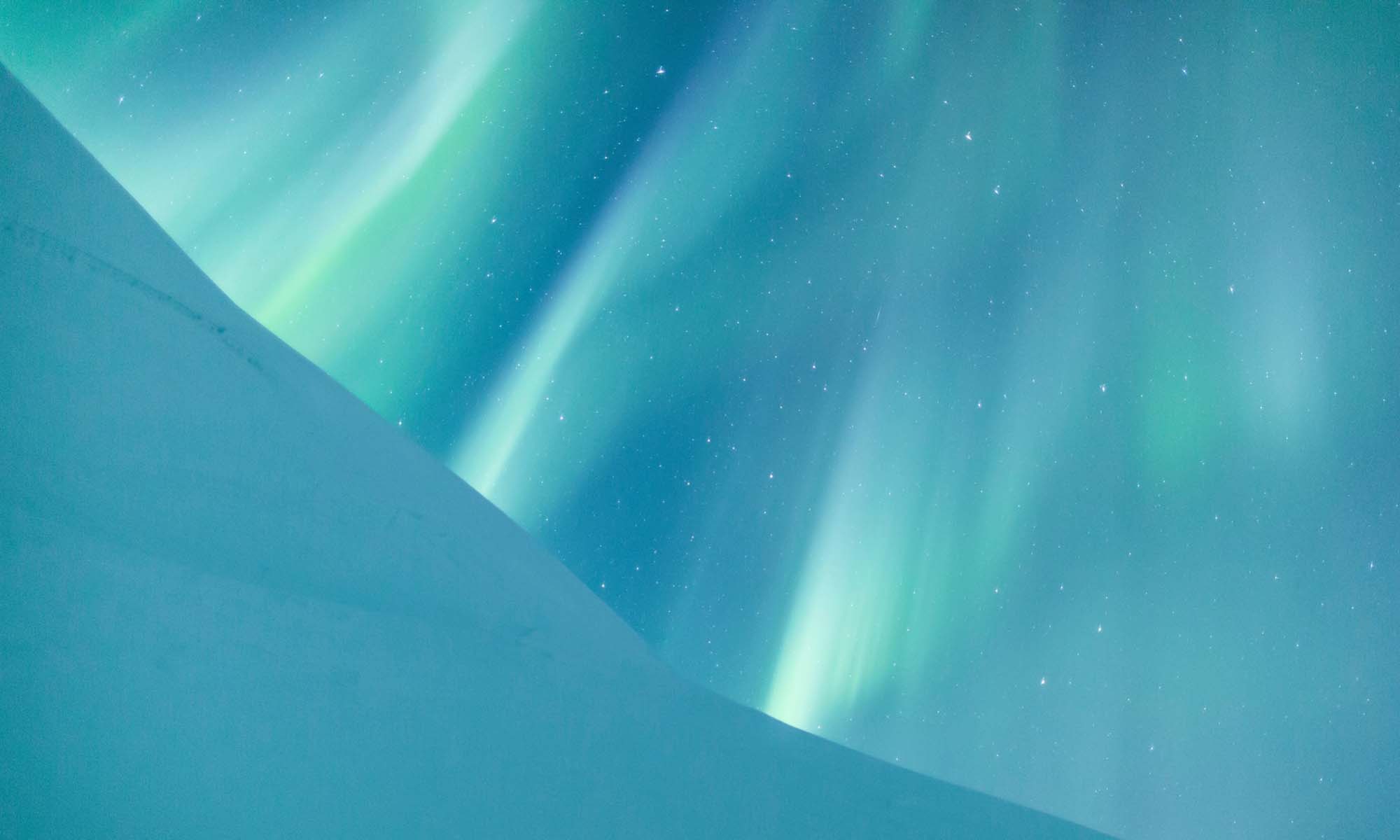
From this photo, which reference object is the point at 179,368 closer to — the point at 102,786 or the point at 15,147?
the point at 15,147

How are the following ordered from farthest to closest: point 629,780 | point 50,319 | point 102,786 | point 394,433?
point 394,433, point 629,780, point 50,319, point 102,786

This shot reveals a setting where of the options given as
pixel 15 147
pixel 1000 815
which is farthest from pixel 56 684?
pixel 1000 815

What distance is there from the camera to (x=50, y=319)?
4.41 ft

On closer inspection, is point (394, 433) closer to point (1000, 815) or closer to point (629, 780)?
point (629, 780)

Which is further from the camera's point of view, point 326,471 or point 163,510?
point 326,471

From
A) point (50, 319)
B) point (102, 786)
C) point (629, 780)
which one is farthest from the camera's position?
point (629, 780)

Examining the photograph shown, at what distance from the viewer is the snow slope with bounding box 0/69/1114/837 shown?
1260mm

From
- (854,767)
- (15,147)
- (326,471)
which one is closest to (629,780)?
(854,767)

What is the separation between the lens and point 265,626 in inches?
54.1

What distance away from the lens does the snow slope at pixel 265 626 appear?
1.26 m

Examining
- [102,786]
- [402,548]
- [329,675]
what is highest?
[402,548]

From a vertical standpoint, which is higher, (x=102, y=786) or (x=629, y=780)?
(x=629, y=780)

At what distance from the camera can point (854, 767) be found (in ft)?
5.43

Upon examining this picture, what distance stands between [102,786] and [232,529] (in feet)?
1.23
